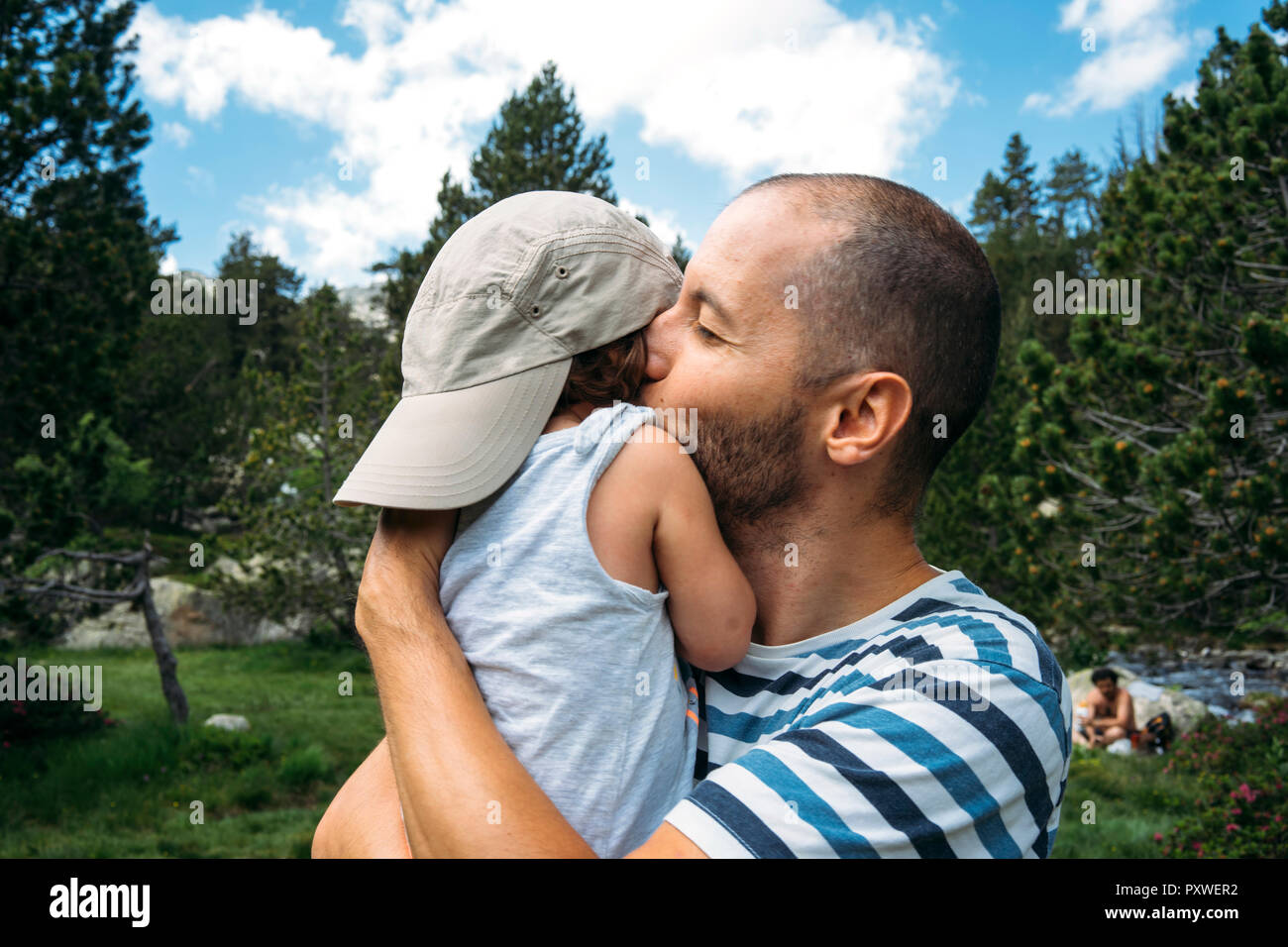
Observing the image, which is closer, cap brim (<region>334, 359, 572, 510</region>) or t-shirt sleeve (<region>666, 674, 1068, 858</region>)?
t-shirt sleeve (<region>666, 674, 1068, 858</region>)

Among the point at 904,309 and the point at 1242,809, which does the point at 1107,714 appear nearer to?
the point at 1242,809

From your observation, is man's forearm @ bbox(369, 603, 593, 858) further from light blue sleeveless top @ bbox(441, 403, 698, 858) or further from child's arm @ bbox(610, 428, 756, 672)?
child's arm @ bbox(610, 428, 756, 672)

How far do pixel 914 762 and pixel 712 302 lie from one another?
2.88ft

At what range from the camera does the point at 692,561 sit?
1.61m

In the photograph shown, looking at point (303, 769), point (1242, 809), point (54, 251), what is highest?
point (54, 251)

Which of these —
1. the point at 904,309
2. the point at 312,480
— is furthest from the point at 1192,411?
the point at 312,480

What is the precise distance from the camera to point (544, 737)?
149cm

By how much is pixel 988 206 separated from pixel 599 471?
4216 centimetres

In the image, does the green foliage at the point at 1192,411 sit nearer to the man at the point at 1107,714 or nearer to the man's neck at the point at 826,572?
the man at the point at 1107,714

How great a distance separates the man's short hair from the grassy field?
705 cm

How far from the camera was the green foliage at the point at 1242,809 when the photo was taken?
664 cm

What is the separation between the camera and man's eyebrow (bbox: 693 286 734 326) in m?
1.72

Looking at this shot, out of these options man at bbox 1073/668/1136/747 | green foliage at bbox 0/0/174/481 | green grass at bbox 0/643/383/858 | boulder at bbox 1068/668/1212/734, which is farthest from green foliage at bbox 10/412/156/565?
boulder at bbox 1068/668/1212/734
